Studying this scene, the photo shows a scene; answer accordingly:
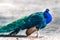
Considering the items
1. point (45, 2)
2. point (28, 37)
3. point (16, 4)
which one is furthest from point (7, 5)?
point (28, 37)

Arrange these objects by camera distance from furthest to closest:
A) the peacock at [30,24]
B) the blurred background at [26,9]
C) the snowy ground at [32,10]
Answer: the blurred background at [26,9]
the snowy ground at [32,10]
the peacock at [30,24]

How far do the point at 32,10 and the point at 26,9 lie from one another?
33 cm

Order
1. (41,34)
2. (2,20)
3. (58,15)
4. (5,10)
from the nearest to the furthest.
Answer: (41,34) < (2,20) < (58,15) < (5,10)

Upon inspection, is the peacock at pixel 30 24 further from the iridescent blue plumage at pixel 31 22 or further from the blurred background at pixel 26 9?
the blurred background at pixel 26 9

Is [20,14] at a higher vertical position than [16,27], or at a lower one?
higher

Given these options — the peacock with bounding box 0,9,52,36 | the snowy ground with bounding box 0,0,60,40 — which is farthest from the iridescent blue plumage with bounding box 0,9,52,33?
the snowy ground with bounding box 0,0,60,40

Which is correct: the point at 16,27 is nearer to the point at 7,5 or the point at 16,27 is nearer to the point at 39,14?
the point at 39,14

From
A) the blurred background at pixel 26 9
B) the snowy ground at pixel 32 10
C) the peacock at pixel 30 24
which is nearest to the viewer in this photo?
the peacock at pixel 30 24

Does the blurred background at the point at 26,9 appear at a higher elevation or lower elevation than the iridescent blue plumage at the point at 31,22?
higher

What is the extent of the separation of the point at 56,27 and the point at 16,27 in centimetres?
216

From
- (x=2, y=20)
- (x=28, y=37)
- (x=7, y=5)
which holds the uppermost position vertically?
(x=7, y=5)

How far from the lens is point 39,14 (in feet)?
33.4

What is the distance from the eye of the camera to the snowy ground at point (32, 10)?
11172mm

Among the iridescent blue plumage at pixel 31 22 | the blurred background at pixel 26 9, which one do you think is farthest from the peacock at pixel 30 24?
the blurred background at pixel 26 9
